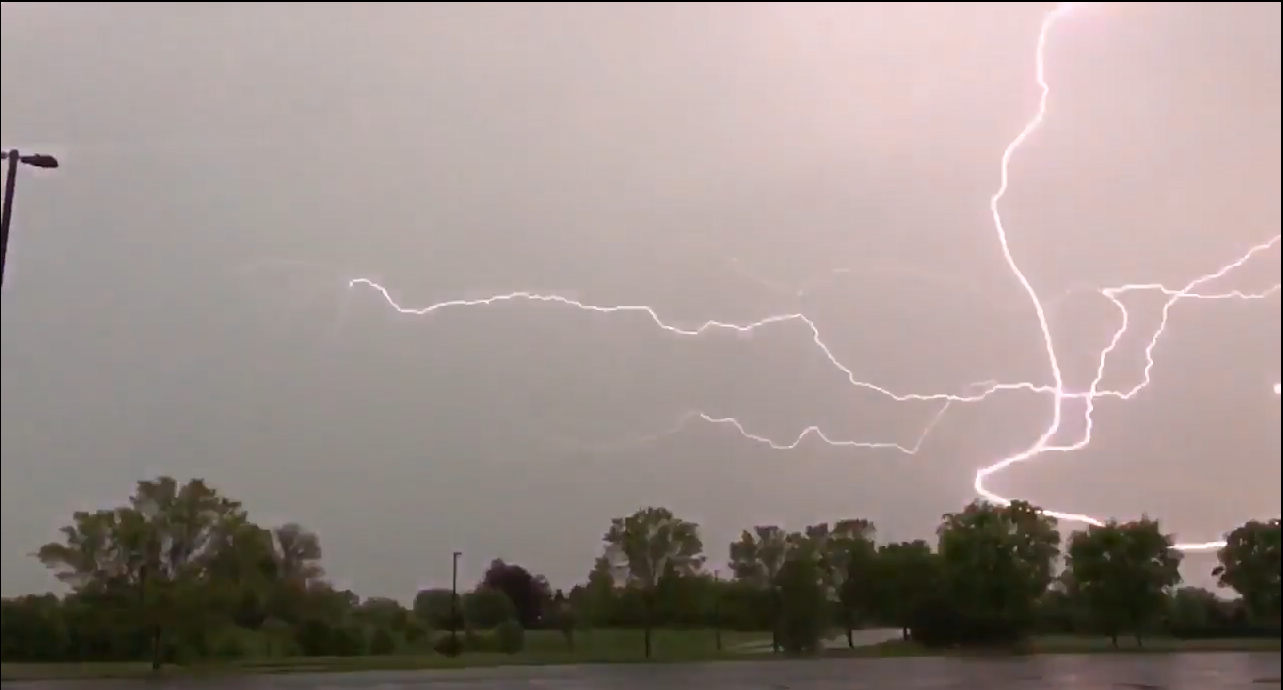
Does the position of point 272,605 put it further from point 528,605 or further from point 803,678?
point 803,678

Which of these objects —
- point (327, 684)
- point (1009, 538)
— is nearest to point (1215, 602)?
point (1009, 538)

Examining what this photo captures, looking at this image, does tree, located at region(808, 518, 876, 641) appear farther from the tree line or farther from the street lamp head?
the street lamp head

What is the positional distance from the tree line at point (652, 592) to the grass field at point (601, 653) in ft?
2.80

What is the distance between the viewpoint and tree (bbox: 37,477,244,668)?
38875 mm

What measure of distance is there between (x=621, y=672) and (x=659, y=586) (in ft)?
61.4

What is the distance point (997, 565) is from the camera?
61.0 meters

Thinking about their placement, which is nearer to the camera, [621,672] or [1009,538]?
[621,672]

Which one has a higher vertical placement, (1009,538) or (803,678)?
(1009,538)

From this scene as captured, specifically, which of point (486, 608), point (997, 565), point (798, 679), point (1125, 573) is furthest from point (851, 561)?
point (798, 679)

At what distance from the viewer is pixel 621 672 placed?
113ft

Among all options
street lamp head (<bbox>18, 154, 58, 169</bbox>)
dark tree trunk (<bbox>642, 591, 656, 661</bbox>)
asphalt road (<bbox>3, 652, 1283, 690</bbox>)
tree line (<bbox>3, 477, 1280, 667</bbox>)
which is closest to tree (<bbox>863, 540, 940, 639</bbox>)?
tree line (<bbox>3, 477, 1280, 667</bbox>)

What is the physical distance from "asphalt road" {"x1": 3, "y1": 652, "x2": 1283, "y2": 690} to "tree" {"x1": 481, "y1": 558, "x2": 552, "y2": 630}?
99.3 feet

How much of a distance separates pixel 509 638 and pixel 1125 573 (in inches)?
1274

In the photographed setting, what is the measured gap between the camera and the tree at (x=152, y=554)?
3888 cm
